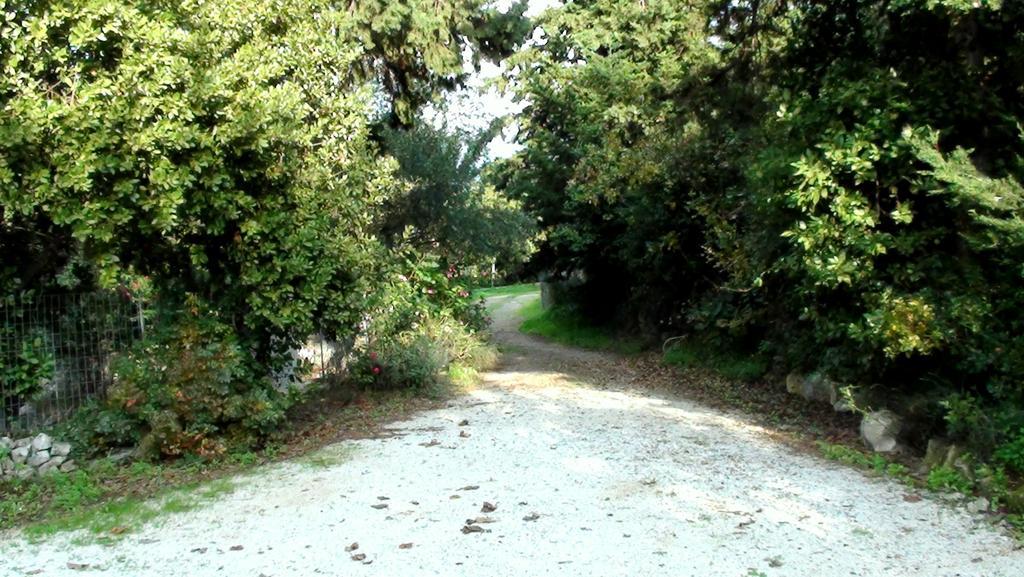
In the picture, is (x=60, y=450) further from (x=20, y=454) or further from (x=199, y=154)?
(x=199, y=154)

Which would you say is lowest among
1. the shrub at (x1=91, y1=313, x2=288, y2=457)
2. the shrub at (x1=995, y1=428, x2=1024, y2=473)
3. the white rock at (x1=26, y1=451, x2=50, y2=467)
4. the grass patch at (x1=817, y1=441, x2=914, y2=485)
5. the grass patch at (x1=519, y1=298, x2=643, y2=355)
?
the grass patch at (x1=519, y1=298, x2=643, y2=355)

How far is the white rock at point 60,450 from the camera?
808 cm

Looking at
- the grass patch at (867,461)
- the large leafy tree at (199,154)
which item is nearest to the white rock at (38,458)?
the large leafy tree at (199,154)

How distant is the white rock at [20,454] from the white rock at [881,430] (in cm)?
808

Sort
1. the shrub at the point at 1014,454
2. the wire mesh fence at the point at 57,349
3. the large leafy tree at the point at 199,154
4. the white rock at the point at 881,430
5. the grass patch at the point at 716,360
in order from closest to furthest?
the shrub at the point at 1014,454, the large leafy tree at the point at 199,154, the white rock at the point at 881,430, the wire mesh fence at the point at 57,349, the grass patch at the point at 716,360

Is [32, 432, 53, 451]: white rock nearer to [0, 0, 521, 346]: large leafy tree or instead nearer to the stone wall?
the stone wall

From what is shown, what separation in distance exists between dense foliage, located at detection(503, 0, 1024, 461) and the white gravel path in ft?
4.96

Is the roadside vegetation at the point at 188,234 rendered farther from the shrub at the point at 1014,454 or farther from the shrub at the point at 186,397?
the shrub at the point at 1014,454

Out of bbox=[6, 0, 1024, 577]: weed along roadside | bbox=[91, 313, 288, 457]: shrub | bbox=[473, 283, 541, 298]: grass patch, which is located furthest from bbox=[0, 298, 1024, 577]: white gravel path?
bbox=[473, 283, 541, 298]: grass patch

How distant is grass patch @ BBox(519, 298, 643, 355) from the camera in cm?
1936

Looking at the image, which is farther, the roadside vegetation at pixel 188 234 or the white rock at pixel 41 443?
the white rock at pixel 41 443

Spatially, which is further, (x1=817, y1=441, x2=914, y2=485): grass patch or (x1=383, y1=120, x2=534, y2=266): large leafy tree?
(x1=383, y1=120, x2=534, y2=266): large leafy tree

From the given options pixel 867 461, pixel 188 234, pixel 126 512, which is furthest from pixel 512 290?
pixel 126 512

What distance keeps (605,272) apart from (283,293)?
42.8 feet
